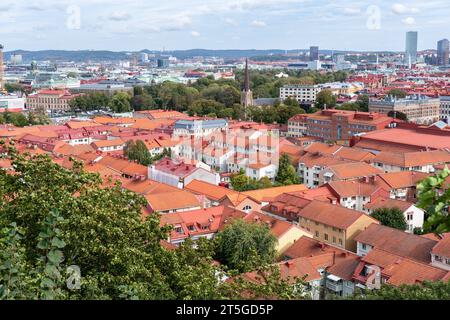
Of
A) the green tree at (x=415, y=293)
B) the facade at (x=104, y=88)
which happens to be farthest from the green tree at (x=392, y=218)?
the facade at (x=104, y=88)

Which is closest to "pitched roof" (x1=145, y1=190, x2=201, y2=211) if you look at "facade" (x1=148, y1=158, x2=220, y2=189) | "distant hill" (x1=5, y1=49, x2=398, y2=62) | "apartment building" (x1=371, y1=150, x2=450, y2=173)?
"facade" (x1=148, y1=158, x2=220, y2=189)

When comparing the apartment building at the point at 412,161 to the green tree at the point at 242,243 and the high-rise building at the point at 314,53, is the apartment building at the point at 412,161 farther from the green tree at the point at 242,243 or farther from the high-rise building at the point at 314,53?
the high-rise building at the point at 314,53

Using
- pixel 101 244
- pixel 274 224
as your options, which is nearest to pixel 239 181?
pixel 274 224

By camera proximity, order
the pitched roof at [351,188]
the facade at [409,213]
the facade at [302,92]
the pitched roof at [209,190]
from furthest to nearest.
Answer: the facade at [302,92] < the pitched roof at [209,190] < the pitched roof at [351,188] < the facade at [409,213]
